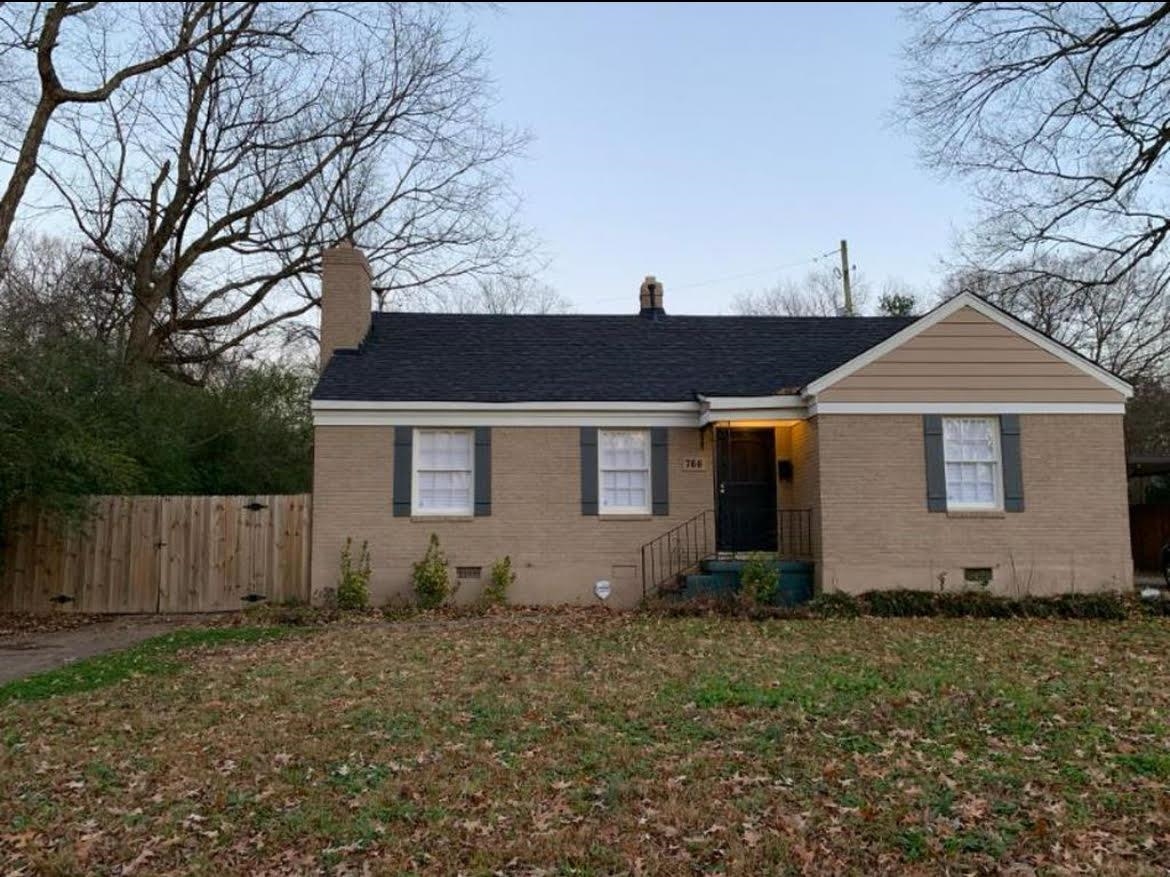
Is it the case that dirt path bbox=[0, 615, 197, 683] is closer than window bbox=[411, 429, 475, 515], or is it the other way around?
dirt path bbox=[0, 615, 197, 683]

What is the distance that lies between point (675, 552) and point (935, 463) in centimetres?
421

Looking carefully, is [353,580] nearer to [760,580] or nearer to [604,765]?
[760,580]

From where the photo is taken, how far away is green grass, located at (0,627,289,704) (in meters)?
8.37

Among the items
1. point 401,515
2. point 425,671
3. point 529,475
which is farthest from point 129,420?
point 425,671

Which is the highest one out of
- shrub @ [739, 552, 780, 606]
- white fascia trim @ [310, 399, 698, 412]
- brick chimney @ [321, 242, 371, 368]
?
brick chimney @ [321, 242, 371, 368]

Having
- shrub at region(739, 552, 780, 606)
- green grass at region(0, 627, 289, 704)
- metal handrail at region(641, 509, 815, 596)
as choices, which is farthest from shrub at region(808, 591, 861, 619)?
green grass at region(0, 627, 289, 704)

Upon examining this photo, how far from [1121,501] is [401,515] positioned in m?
11.1

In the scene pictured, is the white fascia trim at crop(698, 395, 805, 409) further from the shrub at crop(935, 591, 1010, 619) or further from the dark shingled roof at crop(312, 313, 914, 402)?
the shrub at crop(935, 591, 1010, 619)

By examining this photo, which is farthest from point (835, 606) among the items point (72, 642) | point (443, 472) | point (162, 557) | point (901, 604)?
point (162, 557)

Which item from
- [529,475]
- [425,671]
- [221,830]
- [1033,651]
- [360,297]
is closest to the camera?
[221,830]

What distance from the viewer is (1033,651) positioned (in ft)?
31.2

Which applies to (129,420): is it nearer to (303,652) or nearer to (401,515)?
(401,515)

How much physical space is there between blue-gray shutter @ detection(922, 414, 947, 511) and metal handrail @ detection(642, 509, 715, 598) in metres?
3.42

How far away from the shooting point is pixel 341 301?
1549cm
